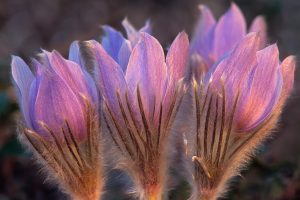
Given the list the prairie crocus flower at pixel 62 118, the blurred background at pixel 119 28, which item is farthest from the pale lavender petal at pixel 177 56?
the blurred background at pixel 119 28

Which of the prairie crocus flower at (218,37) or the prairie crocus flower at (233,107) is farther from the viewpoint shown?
the prairie crocus flower at (218,37)

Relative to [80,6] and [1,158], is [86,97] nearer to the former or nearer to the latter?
[1,158]

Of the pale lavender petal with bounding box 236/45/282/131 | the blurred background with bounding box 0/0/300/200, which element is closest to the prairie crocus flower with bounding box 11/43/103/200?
the pale lavender petal with bounding box 236/45/282/131

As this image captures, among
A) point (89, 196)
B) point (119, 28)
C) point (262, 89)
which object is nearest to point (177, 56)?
point (262, 89)

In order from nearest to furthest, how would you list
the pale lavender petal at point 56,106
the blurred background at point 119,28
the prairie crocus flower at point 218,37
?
the pale lavender petal at point 56,106, the prairie crocus flower at point 218,37, the blurred background at point 119,28

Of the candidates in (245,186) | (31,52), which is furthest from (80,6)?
(245,186)

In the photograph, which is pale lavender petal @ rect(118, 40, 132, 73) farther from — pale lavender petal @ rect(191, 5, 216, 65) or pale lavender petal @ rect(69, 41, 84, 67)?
pale lavender petal @ rect(191, 5, 216, 65)

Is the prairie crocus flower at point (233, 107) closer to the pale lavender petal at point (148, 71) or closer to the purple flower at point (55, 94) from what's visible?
the pale lavender petal at point (148, 71)
